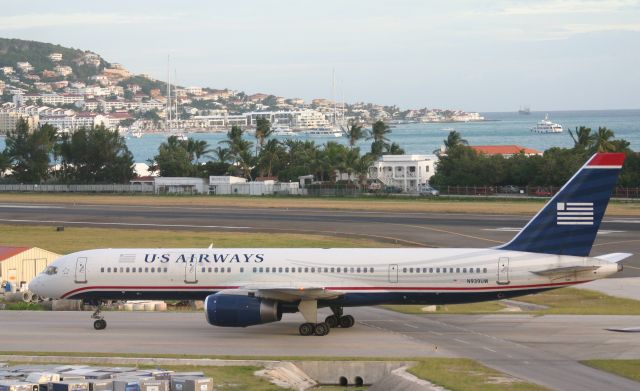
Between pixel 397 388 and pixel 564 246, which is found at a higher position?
pixel 564 246

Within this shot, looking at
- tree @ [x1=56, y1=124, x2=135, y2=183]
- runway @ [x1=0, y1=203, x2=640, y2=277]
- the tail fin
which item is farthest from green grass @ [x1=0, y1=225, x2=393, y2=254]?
tree @ [x1=56, y1=124, x2=135, y2=183]

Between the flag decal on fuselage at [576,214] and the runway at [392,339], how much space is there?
4357mm

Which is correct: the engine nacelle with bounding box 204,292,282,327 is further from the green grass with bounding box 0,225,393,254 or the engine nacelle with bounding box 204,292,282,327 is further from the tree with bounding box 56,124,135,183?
the tree with bounding box 56,124,135,183

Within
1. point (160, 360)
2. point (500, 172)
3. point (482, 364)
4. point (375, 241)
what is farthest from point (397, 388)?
point (500, 172)

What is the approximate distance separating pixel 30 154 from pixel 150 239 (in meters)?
89.0

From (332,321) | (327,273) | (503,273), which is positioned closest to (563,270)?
(503,273)

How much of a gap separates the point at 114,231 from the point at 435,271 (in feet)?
168

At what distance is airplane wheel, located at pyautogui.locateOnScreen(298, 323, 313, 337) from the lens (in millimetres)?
42500

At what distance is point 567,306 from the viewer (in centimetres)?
5116

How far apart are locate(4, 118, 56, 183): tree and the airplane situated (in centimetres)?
12104

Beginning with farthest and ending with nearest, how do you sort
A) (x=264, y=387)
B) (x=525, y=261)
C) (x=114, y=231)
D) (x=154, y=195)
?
(x=154, y=195) → (x=114, y=231) → (x=525, y=261) → (x=264, y=387)

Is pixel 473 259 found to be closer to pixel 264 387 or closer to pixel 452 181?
pixel 264 387

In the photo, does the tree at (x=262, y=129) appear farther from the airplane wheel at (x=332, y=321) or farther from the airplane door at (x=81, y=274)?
the airplane wheel at (x=332, y=321)

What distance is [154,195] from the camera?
141 m
